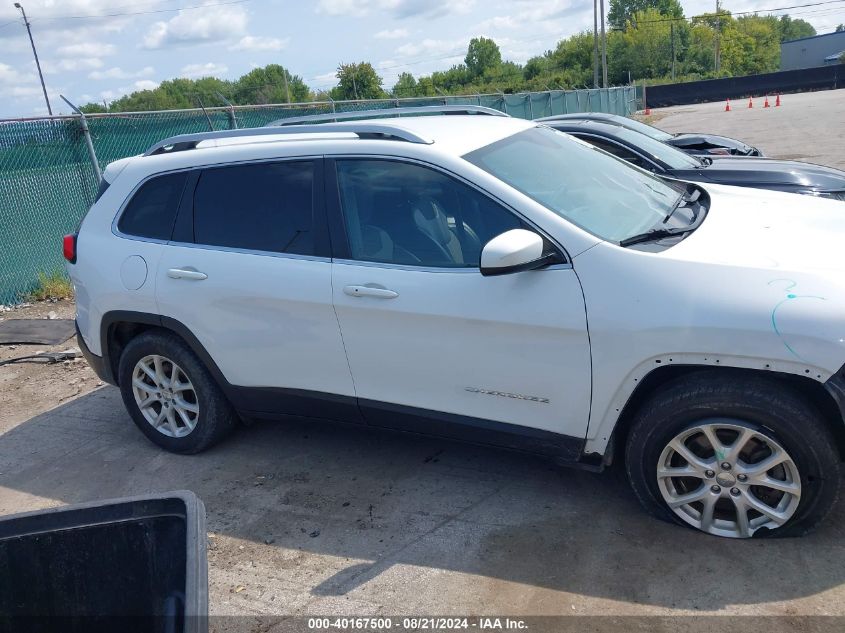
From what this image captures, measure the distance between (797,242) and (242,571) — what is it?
2.93 metres

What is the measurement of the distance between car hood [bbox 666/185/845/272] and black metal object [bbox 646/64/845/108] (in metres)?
49.4

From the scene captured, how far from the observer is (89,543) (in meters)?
2.11

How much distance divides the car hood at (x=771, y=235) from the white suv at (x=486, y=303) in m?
0.02

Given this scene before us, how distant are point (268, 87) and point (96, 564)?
90.5 m

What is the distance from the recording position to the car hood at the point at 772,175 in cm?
697

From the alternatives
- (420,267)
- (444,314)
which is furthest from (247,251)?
(444,314)

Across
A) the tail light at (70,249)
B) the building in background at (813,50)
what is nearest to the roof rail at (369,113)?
the tail light at (70,249)

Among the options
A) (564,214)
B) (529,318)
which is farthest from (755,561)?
(564,214)

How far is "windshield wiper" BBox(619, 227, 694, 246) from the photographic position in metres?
3.46

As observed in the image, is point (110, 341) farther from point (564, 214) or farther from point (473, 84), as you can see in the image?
point (473, 84)

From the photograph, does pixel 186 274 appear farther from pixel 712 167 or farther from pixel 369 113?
pixel 712 167

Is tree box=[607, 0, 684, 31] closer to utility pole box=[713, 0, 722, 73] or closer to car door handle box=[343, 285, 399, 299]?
utility pole box=[713, 0, 722, 73]

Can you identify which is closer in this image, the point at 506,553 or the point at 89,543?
the point at 89,543

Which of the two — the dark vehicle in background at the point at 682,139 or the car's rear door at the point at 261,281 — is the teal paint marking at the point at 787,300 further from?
the dark vehicle in background at the point at 682,139
